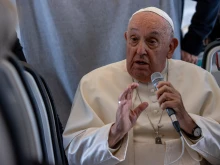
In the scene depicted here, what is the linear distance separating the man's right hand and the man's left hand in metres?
0.08

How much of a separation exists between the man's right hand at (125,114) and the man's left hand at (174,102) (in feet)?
0.27

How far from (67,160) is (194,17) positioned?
4.68ft

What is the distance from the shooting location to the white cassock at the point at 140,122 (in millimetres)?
1743

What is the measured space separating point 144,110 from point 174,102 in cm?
29

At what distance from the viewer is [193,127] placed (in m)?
1.74

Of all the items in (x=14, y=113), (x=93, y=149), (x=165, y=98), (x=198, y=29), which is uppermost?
(x=14, y=113)

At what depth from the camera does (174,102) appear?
1.63m

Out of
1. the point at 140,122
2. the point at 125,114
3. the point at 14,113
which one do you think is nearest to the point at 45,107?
the point at 125,114

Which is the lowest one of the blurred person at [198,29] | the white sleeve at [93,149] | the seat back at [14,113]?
the white sleeve at [93,149]

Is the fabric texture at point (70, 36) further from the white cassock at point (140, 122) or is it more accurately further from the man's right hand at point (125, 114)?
the man's right hand at point (125, 114)

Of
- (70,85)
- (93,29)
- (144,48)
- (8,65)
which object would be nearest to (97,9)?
(93,29)

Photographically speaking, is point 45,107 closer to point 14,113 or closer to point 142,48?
point 142,48

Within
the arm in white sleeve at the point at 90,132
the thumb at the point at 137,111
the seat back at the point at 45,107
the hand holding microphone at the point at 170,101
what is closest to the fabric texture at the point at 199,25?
the arm in white sleeve at the point at 90,132

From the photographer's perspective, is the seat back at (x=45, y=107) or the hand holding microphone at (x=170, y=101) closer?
the seat back at (x=45, y=107)
